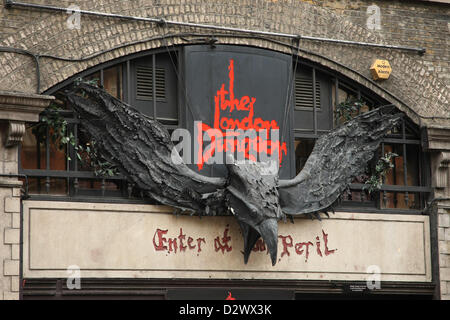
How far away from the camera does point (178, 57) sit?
1712 cm

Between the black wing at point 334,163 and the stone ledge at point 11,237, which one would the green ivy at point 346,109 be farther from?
the stone ledge at point 11,237

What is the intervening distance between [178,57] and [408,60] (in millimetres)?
4559

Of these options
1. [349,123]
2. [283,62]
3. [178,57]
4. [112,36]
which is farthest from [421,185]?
[112,36]

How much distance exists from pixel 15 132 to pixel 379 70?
268 inches

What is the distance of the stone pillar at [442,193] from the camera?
1830cm

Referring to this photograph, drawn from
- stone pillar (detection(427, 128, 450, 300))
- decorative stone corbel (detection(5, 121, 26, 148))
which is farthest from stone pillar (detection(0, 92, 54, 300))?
stone pillar (detection(427, 128, 450, 300))

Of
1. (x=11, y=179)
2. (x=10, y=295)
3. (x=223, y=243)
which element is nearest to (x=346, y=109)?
(x=223, y=243)

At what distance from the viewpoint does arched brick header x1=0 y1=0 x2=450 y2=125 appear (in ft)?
52.7

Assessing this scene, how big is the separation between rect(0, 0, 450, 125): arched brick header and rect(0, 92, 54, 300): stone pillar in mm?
433

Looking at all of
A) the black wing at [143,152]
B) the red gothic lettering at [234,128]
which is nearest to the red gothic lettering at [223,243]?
the black wing at [143,152]

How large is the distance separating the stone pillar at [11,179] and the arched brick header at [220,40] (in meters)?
0.43

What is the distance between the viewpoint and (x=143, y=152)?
16.5 meters

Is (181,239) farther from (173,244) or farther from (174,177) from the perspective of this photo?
(174,177)

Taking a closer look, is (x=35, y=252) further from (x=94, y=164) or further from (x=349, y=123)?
(x=349, y=123)
